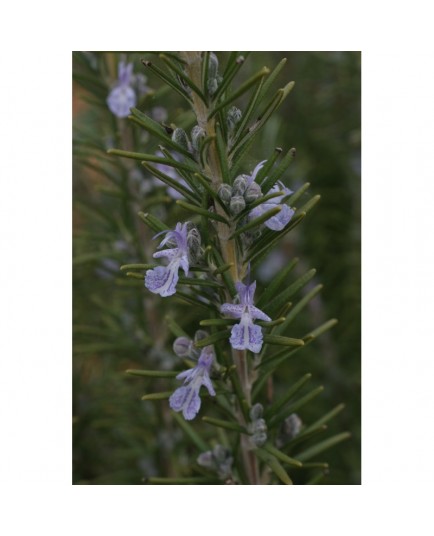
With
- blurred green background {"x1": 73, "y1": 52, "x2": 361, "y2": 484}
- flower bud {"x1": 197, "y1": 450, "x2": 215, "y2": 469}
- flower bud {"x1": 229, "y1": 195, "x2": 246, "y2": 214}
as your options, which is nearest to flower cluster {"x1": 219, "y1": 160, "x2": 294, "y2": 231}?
flower bud {"x1": 229, "y1": 195, "x2": 246, "y2": 214}

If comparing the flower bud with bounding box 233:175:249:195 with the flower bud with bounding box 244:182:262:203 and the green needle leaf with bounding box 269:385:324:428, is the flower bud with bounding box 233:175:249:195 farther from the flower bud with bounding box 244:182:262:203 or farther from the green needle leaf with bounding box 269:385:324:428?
the green needle leaf with bounding box 269:385:324:428

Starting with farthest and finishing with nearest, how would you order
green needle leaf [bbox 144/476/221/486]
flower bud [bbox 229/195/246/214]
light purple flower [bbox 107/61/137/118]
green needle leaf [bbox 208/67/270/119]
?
1. light purple flower [bbox 107/61/137/118]
2. green needle leaf [bbox 144/476/221/486]
3. flower bud [bbox 229/195/246/214]
4. green needle leaf [bbox 208/67/270/119]

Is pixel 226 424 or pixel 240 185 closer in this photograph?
pixel 240 185

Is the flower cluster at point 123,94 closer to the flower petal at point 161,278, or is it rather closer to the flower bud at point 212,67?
the flower bud at point 212,67

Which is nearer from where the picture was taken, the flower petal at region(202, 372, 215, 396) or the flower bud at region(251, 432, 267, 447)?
the flower petal at region(202, 372, 215, 396)

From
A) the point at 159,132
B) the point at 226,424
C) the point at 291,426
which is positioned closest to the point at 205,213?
the point at 159,132

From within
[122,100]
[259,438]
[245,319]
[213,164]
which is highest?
[122,100]

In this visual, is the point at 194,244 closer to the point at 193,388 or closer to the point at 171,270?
the point at 171,270
